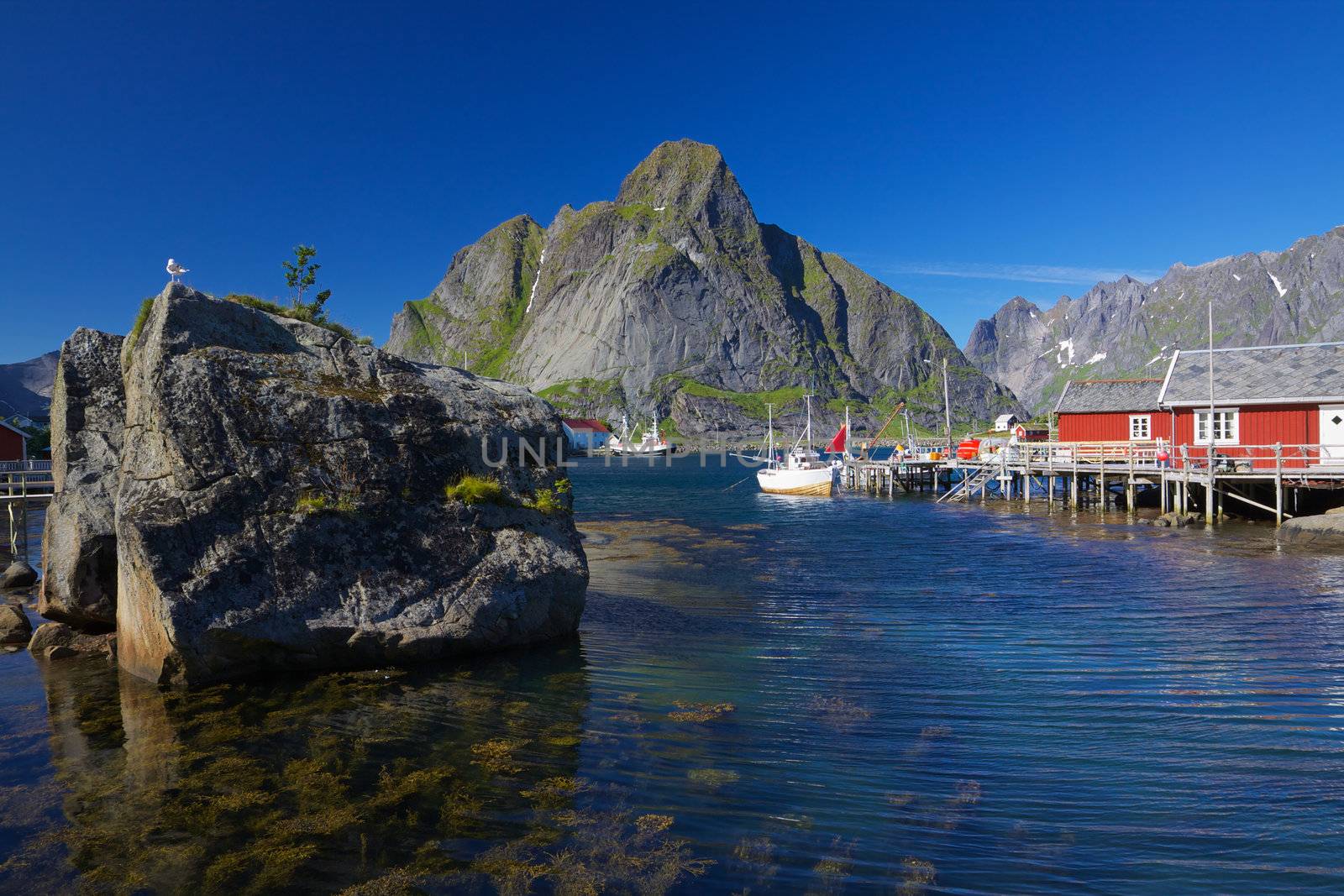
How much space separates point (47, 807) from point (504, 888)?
17.8ft

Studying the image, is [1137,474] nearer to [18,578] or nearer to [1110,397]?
[1110,397]

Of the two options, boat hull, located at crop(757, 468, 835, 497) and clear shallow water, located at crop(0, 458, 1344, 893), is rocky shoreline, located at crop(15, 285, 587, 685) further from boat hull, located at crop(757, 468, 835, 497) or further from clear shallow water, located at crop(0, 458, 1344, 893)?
boat hull, located at crop(757, 468, 835, 497)

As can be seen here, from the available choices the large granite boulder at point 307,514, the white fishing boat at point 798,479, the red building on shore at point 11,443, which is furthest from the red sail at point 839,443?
the red building on shore at point 11,443

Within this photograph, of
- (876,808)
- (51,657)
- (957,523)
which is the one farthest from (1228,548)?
(51,657)

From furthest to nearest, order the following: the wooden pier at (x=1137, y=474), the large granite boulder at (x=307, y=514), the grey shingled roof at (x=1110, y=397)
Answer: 1. the grey shingled roof at (x=1110, y=397)
2. the wooden pier at (x=1137, y=474)
3. the large granite boulder at (x=307, y=514)

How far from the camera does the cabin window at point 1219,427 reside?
4234cm

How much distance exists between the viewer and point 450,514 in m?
13.8

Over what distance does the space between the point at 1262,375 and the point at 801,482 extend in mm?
31727

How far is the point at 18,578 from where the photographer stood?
2216cm

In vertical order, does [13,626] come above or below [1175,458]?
below

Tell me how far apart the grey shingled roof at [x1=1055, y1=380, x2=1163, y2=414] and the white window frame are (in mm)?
6463

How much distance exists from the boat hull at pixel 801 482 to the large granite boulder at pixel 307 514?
50.9 meters

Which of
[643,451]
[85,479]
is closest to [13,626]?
[85,479]

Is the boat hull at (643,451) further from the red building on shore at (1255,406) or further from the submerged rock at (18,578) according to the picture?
the submerged rock at (18,578)
